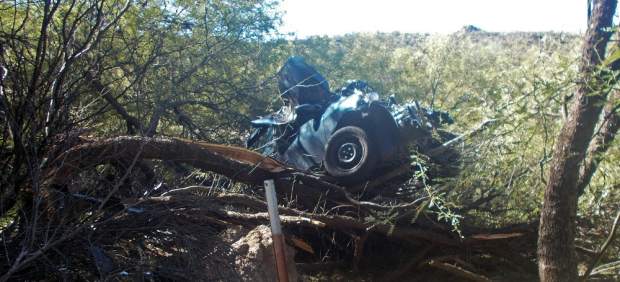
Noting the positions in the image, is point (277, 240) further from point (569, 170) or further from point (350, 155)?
point (350, 155)

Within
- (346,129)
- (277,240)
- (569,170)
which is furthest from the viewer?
(346,129)

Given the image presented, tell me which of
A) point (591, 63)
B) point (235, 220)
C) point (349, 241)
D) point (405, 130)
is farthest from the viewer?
point (349, 241)

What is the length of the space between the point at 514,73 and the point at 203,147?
3345 millimetres

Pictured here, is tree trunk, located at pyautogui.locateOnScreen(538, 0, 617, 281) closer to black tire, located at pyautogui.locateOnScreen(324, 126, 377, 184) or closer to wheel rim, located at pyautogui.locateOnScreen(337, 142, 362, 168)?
black tire, located at pyautogui.locateOnScreen(324, 126, 377, 184)

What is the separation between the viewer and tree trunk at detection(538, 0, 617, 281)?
3920 millimetres

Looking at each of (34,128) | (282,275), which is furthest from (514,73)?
(34,128)

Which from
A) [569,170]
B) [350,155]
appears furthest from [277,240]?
[350,155]

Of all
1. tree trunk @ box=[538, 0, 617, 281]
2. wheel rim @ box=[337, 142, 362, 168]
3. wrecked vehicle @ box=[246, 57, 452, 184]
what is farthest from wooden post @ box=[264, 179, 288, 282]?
wheel rim @ box=[337, 142, 362, 168]

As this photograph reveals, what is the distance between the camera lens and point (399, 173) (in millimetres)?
6977

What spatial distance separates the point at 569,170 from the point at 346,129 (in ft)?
10.6

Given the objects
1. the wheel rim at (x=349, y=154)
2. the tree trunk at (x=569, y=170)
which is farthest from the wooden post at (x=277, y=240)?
the wheel rim at (x=349, y=154)

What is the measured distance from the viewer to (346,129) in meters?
6.96

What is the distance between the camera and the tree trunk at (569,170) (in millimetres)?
3920

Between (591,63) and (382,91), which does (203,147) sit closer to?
(591,63)
